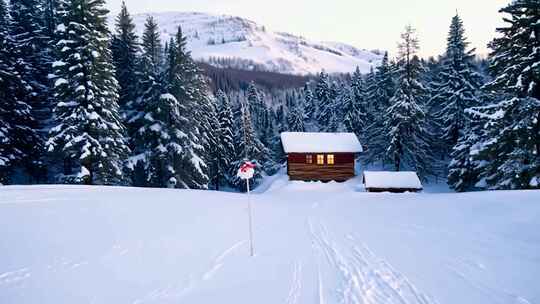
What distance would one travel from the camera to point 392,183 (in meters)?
32.9

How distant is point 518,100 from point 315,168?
891 inches

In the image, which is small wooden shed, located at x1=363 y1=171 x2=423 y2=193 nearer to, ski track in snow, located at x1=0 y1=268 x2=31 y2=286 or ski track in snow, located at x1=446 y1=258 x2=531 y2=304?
ski track in snow, located at x1=446 y1=258 x2=531 y2=304

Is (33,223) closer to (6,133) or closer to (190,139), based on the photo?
(6,133)

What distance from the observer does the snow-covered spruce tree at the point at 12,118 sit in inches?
957

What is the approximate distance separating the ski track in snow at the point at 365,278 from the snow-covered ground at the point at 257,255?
30mm

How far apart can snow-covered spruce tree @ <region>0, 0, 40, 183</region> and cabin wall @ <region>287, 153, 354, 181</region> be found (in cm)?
2482

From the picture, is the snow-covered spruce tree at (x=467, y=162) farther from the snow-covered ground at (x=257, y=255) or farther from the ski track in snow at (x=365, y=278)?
the ski track in snow at (x=365, y=278)

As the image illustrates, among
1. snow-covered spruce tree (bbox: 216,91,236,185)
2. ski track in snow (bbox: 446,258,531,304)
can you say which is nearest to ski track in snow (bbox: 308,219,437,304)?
ski track in snow (bbox: 446,258,531,304)

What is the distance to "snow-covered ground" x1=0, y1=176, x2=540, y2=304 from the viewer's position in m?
6.80

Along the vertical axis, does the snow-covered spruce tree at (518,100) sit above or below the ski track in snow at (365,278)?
above

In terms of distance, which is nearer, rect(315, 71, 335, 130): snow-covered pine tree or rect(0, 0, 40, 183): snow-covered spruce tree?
rect(0, 0, 40, 183): snow-covered spruce tree

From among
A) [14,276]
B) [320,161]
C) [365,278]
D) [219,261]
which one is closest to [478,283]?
[365,278]

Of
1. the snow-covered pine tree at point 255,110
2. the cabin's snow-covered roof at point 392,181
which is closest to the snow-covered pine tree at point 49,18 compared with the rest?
the cabin's snow-covered roof at point 392,181

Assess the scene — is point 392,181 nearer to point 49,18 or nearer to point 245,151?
point 245,151
